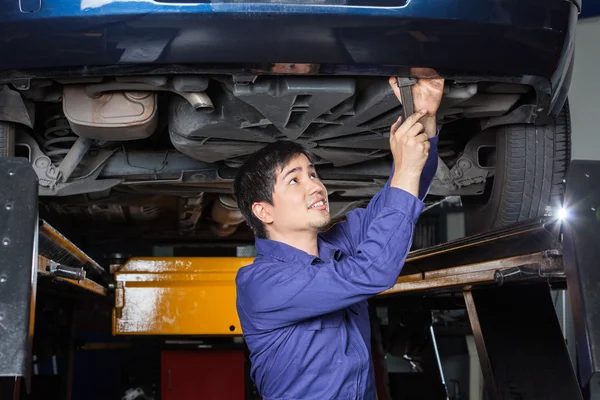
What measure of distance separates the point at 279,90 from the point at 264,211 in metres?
0.30

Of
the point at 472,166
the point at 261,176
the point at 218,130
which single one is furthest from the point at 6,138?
the point at 472,166

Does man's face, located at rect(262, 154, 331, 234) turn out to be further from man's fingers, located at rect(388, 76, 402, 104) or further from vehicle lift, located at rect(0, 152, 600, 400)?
vehicle lift, located at rect(0, 152, 600, 400)

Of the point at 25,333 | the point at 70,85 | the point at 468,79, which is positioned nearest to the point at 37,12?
the point at 70,85

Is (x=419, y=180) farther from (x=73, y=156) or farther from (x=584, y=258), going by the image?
(x=73, y=156)

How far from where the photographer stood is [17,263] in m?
1.29

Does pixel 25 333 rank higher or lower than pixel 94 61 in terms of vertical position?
lower

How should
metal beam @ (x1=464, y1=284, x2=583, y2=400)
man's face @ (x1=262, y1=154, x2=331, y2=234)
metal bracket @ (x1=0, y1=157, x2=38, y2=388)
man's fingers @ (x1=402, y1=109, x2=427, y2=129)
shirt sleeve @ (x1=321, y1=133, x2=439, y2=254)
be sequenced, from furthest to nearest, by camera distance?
metal beam @ (x1=464, y1=284, x2=583, y2=400), shirt sleeve @ (x1=321, y1=133, x2=439, y2=254), man's face @ (x1=262, y1=154, x2=331, y2=234), man's fingers @ (x1=402, y1=109, x2=427, y2=129), metal bracket @ (x1=0, y1=157, x2=38, y2=388)

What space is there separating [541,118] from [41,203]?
183 centimetres

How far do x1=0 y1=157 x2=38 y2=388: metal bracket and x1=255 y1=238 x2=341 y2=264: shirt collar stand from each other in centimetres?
54

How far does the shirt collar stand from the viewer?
5.45ft

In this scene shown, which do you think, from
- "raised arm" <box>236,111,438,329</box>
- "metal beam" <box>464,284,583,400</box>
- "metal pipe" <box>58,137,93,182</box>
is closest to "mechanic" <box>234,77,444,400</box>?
"raised arm" <box>236,111,438,329</box>

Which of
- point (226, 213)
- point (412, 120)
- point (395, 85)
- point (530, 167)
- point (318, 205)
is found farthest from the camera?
point (226, 213)

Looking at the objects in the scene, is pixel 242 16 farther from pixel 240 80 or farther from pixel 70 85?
pixel 70 85

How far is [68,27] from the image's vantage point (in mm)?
1624
